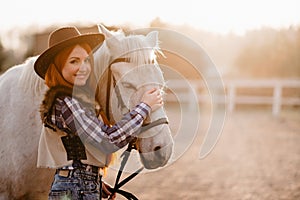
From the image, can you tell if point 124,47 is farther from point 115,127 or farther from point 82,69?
point 115,127

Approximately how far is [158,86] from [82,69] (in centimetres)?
39

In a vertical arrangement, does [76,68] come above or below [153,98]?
above

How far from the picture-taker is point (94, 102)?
230cm

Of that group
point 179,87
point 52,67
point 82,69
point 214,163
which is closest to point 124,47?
point 82,69

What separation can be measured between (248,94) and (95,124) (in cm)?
1718

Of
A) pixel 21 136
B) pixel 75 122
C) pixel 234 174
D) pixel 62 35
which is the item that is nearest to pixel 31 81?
pixel 21 136

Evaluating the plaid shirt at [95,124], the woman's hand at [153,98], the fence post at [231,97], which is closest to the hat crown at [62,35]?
the plaid shirt at [95,124]

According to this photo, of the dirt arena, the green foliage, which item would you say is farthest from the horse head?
the green foliage

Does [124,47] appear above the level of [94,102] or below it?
above

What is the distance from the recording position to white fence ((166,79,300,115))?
1507cm

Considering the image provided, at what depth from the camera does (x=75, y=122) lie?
2.11 metres

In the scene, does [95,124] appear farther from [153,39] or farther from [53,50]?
[153,39]

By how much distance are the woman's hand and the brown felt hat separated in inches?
17.0

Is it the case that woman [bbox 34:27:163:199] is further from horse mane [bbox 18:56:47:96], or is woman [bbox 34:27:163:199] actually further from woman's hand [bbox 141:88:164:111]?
horse mane [bbox 18:56:47:96]
